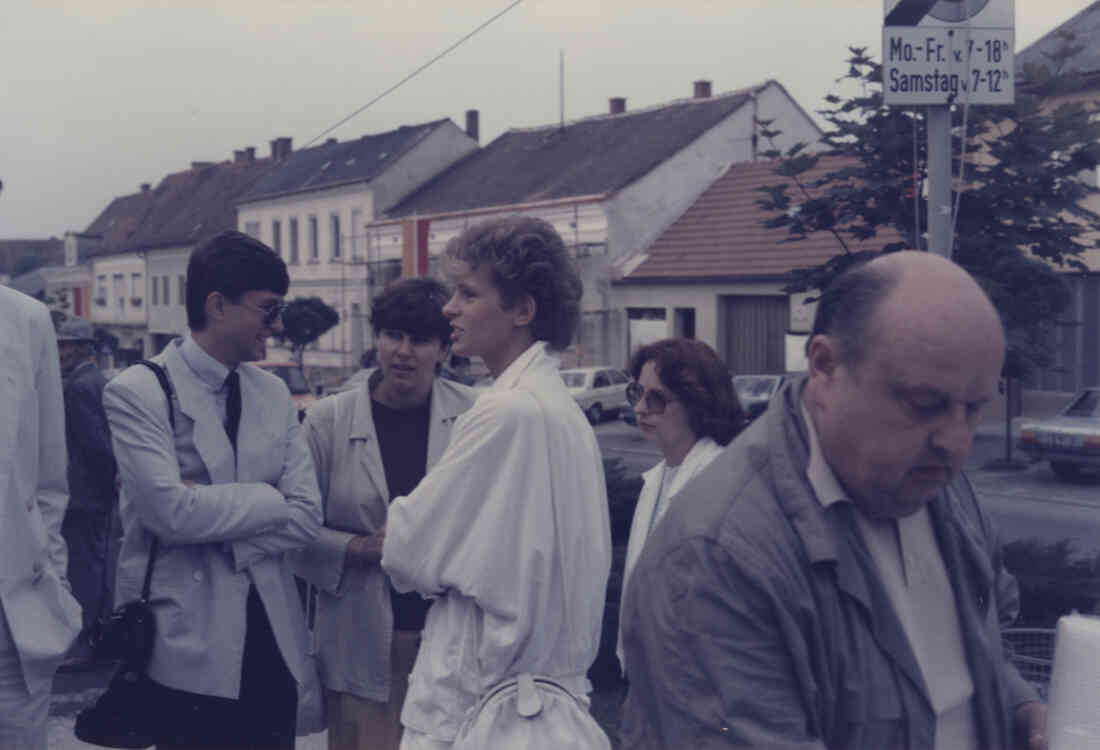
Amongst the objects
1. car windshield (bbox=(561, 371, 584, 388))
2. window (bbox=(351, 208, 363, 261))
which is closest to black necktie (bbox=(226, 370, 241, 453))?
car windshield (bbox=(561, 371, 584, 388))

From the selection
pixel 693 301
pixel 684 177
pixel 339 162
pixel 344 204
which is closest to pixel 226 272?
pixel 693 301

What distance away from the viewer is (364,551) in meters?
3.92

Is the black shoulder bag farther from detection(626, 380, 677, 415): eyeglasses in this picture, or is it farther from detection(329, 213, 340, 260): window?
detection(329, 213, 340, 260): window

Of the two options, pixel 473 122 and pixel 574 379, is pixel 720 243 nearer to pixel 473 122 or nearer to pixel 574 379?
pixel 574 379

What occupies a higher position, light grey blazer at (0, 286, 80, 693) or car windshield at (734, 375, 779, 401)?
light grey blazer at (0, 286, 80, 693)

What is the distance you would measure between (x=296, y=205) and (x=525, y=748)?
56.1 metres

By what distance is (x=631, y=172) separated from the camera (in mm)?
40656

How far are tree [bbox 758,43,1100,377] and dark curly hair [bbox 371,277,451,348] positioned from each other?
4278 mm

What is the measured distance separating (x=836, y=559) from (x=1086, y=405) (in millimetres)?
20712

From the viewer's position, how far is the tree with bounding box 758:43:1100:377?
817cm

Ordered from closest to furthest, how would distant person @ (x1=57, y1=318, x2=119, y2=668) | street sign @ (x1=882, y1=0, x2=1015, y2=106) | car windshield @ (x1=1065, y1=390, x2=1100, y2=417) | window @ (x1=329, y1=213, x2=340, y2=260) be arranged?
1. street sign @ (x1=882, y1=0, x2=1015, y2=106)
2. distant person @ (x1=57, y1=318, x2=119, y2=668)
3. car windshield @ (x1=1065, y1=390, x2=1100, y2=417)
4. window @ (x1=329, y1=213, x2=340, y2=260)

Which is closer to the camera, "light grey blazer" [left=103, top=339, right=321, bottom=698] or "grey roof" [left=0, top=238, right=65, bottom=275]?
"light grey blazer" [left=103, top=339, right=321, bottom=698]

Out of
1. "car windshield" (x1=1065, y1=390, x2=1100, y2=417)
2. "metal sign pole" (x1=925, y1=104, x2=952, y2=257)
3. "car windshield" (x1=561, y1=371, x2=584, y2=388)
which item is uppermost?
"metal sign pole" (x1=925, y1=104, x2=952, y2=257)

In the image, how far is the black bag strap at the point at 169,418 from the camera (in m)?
3.65
